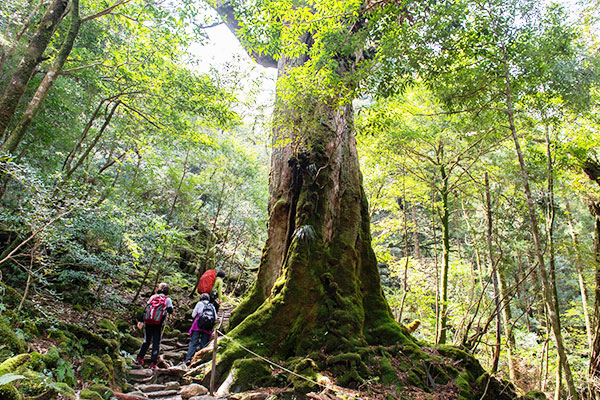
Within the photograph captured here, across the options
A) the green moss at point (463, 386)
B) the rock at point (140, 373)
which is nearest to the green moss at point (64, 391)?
the rock at point (140, 373)

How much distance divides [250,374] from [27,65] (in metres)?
5.76

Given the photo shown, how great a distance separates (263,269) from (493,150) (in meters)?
6.92

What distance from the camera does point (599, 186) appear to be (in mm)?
8586

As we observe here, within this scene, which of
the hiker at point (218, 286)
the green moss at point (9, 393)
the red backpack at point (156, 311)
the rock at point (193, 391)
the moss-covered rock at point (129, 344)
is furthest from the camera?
the hiker at point (218, 286)

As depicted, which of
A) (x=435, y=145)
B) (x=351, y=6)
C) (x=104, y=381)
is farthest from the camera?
(x=435, y=145)

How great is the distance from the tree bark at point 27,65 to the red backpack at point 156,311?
147 inches

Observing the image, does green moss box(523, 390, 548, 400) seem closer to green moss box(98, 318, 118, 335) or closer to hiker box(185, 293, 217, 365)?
hiker box(185, 293, 217, 365)

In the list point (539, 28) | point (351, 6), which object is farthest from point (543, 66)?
point (351, 6)

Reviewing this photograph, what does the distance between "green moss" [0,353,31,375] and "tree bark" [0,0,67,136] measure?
3162 mm

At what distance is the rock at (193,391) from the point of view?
4.11m

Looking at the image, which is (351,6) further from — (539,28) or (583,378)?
(583,378)

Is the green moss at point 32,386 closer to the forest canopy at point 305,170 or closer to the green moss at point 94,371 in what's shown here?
the forest canopy at point 305,170

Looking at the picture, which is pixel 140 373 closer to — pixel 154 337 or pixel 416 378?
pixel 154 337

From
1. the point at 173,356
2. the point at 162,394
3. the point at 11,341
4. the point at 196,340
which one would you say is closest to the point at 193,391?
the point at 162,394
